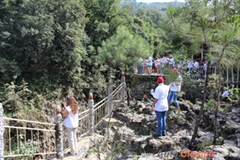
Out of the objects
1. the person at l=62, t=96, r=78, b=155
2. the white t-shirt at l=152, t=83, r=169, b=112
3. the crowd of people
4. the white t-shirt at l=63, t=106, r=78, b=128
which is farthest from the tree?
the crowd of people

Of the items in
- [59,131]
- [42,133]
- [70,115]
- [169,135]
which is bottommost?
[42,133]

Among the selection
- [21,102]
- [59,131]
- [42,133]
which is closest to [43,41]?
[21,102]

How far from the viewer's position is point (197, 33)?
4.99m

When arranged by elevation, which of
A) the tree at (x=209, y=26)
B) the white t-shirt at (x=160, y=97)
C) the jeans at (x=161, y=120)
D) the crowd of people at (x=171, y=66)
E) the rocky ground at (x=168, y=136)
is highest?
the tree at (x=209, y=26)

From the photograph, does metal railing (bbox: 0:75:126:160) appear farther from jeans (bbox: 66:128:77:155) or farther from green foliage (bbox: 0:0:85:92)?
green foliage (bbox: 0:0:85:92)

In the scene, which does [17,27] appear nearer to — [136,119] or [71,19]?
[71,19]

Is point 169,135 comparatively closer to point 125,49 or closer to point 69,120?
point 69,120

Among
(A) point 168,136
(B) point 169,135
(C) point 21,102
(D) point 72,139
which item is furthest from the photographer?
(C) point 21,102

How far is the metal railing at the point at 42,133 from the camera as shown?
197 inches

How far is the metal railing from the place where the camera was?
5.00m

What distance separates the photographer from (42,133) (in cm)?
1133

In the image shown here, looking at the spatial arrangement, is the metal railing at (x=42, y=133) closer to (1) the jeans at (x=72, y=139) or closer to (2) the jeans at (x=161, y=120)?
(1) the jeans at (x=72, y=139)

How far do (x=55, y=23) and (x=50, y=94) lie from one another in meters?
3.93

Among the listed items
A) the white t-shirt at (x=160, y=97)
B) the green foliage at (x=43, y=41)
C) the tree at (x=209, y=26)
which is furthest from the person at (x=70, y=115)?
the green foliage at (x=43, y=41)
